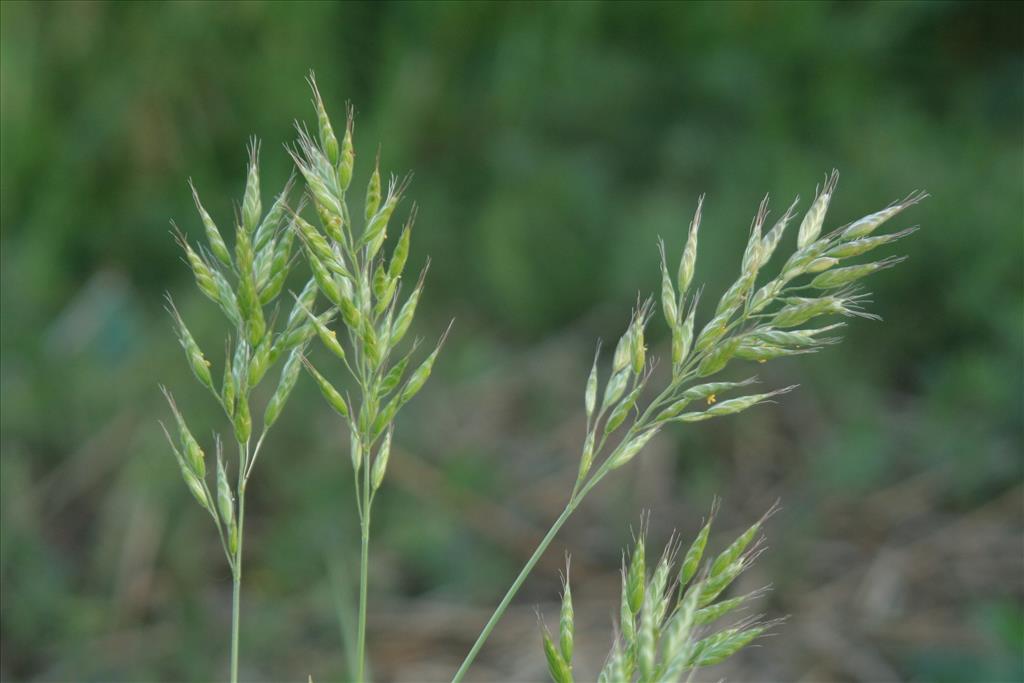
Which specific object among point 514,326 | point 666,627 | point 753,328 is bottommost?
point 666,627

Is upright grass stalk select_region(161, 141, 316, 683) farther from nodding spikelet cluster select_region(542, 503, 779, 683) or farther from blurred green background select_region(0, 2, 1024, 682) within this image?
blurred green background select_region(0, 2, 1024, 682)

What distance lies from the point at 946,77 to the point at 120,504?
209 cm

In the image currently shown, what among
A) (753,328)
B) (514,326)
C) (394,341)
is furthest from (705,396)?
(514,326)

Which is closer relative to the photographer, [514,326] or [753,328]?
[753,328]

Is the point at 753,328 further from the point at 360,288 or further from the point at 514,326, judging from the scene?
the point at 514,326

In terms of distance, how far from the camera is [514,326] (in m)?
2.29

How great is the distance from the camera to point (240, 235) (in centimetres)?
45

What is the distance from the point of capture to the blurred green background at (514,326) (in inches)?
67.9

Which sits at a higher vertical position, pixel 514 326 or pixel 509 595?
pixel 514 326

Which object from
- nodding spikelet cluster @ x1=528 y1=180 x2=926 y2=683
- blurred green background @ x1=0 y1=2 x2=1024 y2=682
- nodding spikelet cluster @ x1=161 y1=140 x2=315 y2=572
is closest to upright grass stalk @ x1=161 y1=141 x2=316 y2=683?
nodding spikelet cluster @ x1=161 y1=140 x2=315 y2=572

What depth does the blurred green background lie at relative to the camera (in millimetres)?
1725

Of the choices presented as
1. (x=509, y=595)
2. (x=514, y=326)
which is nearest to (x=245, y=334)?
(x=509, y=595)

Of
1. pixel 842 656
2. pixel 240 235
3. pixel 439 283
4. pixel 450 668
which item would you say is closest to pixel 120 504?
pixel 450 668

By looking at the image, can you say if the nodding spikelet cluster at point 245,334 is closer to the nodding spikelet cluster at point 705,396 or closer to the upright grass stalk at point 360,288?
the upright grass stalk at point 360,288
